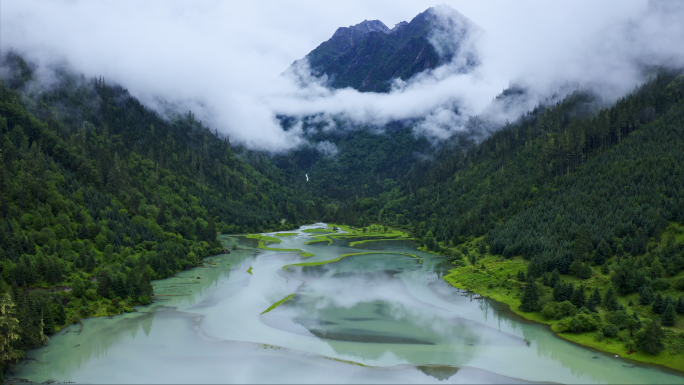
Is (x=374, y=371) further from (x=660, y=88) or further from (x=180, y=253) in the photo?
(x=660, y=88)

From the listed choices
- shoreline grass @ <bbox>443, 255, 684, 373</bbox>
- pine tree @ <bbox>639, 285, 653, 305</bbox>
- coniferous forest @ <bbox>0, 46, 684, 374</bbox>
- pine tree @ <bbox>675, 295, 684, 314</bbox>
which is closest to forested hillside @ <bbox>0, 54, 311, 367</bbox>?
coniferous forest @ <bbox>0, 46, 684, 374</bbox>

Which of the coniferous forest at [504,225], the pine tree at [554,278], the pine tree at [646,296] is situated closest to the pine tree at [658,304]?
the coniferous forest at [504,225]

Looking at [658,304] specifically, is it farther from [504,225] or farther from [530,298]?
[504,225]

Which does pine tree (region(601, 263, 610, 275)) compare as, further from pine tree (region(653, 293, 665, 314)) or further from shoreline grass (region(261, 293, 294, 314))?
shoreline grass (region(261, 293, 294, 314))

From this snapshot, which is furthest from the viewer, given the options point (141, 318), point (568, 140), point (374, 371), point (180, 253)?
point (568, 140)

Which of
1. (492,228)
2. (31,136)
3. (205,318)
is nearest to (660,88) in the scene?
(492,228)

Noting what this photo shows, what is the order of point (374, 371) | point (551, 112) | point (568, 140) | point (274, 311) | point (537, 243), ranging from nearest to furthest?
point (374, 371) → point (274, 311) → point (537, 243) → point (568, 140) → point (551, 112)

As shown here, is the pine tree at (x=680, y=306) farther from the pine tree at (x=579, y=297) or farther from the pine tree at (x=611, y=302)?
the pine tree at (x=579, y=297)

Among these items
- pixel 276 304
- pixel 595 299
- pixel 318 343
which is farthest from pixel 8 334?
pixel 595 299
